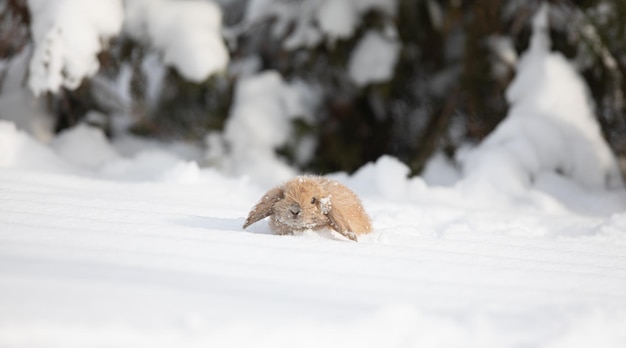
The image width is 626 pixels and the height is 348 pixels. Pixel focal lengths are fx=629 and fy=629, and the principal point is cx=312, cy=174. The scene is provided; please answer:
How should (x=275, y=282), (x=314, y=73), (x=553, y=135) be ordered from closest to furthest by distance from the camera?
(x=275, y=282) → (x=553, y=135) → (x=314, y=73)

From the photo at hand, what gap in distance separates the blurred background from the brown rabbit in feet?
7.63

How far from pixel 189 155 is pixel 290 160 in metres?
0.92

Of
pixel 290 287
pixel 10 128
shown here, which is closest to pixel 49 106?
pixel 10 128

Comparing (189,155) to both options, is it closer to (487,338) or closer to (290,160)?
(290,160)

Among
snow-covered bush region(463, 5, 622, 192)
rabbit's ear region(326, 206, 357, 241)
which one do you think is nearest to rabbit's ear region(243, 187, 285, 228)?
rabbit's ear region(326, 206, 357, 241)

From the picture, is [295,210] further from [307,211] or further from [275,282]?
[275,282]

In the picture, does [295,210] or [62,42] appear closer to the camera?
[295,210]

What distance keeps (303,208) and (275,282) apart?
2.59 feet

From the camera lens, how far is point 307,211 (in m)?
2.49

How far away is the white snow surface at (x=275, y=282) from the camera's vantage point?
1400 mm

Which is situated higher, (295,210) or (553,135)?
(553,135)

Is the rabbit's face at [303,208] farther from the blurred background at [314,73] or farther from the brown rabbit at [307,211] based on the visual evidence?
the blurred background at [314,73]

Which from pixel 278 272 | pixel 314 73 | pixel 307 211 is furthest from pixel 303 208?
pixel 314 73

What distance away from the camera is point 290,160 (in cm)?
539
